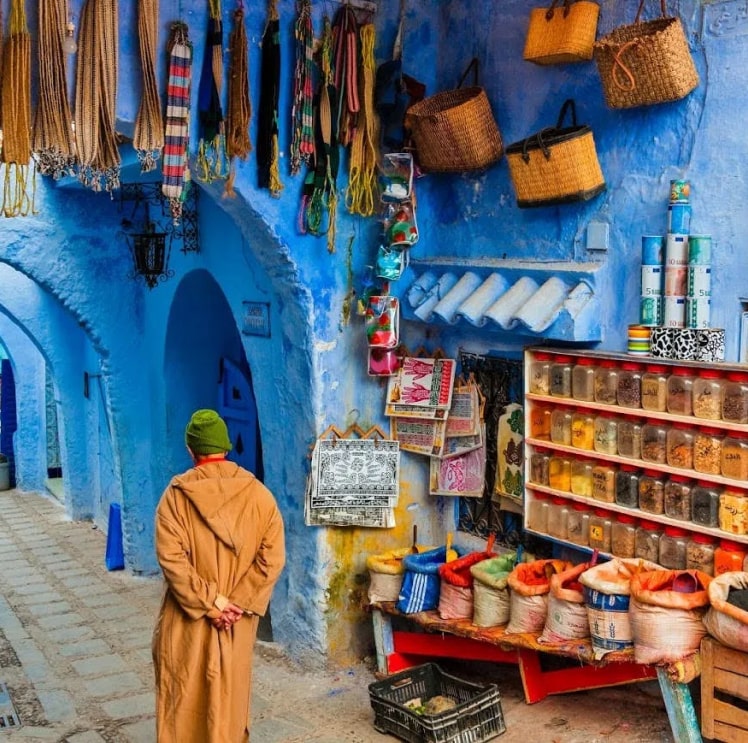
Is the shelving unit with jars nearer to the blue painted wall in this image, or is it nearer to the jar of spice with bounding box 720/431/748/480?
the jar of spice with bounding box 720/431/748/480

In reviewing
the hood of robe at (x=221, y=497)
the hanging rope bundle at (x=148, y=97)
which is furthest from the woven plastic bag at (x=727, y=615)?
the hanging rope bundle at (x=148, y=97)

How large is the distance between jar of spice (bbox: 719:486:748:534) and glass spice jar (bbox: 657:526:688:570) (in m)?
0.25

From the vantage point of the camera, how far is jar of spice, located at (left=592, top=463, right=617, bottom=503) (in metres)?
4.78

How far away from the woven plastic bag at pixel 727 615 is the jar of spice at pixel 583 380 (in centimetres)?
108

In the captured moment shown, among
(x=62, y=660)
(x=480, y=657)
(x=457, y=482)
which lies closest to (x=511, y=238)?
(x=457, y=482)

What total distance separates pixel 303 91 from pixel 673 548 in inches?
114

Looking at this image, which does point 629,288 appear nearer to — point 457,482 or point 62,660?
point 457,482

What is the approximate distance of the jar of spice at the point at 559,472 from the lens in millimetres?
5027

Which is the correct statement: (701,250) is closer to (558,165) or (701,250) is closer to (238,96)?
(558,165)

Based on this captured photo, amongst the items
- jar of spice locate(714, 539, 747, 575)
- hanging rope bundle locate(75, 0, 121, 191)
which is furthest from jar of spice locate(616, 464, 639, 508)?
hanging rope bundle locate(75, 0, 121, 191)

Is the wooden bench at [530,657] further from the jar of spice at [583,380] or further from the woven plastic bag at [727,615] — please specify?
the jar of spice at [583,380]

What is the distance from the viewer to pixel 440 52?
5.72 m

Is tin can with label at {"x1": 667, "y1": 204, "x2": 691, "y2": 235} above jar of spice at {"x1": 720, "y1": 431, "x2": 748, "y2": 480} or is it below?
above

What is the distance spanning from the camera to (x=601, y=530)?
485 cm
